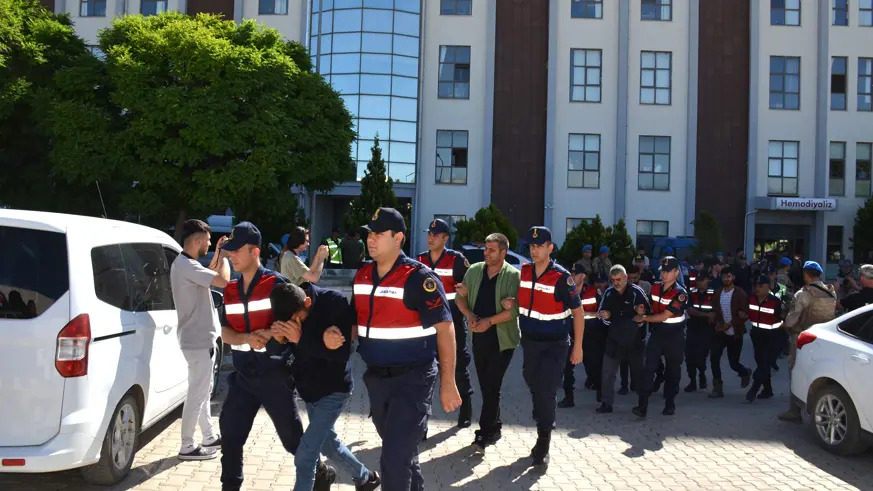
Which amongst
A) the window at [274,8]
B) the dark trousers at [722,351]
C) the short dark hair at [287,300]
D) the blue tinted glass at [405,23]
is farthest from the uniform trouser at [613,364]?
the window at [274,8]

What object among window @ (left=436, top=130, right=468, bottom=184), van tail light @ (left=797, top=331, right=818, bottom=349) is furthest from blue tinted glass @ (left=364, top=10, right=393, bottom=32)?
van tail light @ (left=797, top=331, right=818, bottom=349)

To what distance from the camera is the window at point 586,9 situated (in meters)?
34.4

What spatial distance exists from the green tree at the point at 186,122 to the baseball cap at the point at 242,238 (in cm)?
1706

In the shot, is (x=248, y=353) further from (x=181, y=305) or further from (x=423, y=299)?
(x=181, y=305)

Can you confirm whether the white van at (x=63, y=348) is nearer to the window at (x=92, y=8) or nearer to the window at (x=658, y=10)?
the window at (x=658, y=10)

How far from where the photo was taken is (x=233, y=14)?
115 ft

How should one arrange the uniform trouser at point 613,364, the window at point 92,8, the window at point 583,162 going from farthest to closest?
the window at point 92,8, the window at point 583,162, the uniform trouser at point 613,364

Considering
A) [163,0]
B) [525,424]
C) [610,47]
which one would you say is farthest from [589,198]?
[525,424]

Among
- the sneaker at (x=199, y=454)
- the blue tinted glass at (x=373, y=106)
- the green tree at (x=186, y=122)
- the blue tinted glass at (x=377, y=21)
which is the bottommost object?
the sneaker at (x=199, y=454)

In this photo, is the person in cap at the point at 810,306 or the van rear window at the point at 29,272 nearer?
the van rear window at the point at 29,272

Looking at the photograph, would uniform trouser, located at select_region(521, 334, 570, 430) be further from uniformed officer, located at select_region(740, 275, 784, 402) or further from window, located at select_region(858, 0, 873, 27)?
window, located at select_region(858, 0, 873, 27)

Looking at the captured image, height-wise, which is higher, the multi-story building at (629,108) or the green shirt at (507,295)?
the multi-story building at (629,108)

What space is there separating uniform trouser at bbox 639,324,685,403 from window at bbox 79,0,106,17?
34.8m

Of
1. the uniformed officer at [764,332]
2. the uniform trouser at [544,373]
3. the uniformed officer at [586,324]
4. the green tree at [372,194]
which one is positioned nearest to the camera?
the uniform trouser at [544,373]
